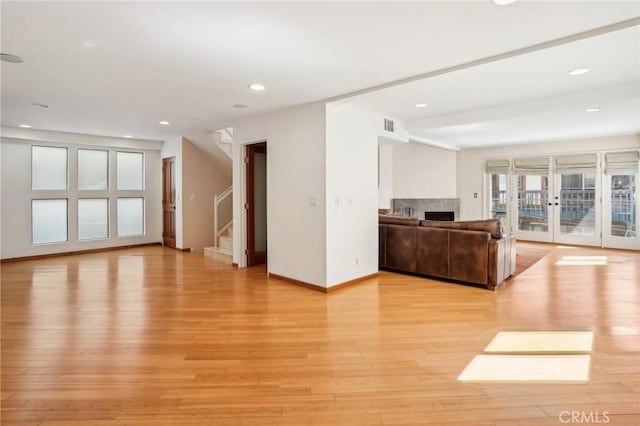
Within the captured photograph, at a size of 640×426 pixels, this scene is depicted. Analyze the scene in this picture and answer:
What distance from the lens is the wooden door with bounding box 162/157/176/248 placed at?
794 cm

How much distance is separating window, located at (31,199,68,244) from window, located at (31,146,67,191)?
1.01ft

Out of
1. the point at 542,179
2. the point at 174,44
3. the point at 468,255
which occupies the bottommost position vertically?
the point at 468,255

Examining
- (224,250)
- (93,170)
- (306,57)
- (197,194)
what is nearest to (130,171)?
(93,170)

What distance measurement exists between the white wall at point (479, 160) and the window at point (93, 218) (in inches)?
352

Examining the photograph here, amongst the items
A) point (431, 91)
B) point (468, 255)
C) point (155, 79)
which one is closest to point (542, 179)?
point (468, 255)

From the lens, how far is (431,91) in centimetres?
405

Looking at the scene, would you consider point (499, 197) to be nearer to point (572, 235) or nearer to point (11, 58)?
point (572, 235)

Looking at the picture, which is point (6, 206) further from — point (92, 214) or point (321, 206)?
point (321, 206)

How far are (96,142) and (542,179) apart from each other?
10.3 m

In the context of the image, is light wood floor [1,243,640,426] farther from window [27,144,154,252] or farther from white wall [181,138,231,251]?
white wall [181,138,231,251]

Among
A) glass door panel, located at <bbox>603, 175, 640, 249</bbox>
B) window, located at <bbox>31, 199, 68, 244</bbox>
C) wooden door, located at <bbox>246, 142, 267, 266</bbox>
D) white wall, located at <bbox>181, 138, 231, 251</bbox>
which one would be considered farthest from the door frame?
window, located at <bbox>31, 199, 68, 244</bbox>

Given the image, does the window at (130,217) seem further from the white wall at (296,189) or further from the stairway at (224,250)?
the white wall at (296,189)

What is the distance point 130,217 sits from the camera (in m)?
8.10

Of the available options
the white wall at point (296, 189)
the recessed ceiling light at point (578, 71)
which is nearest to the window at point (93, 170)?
the white wall at point (296, 189)
